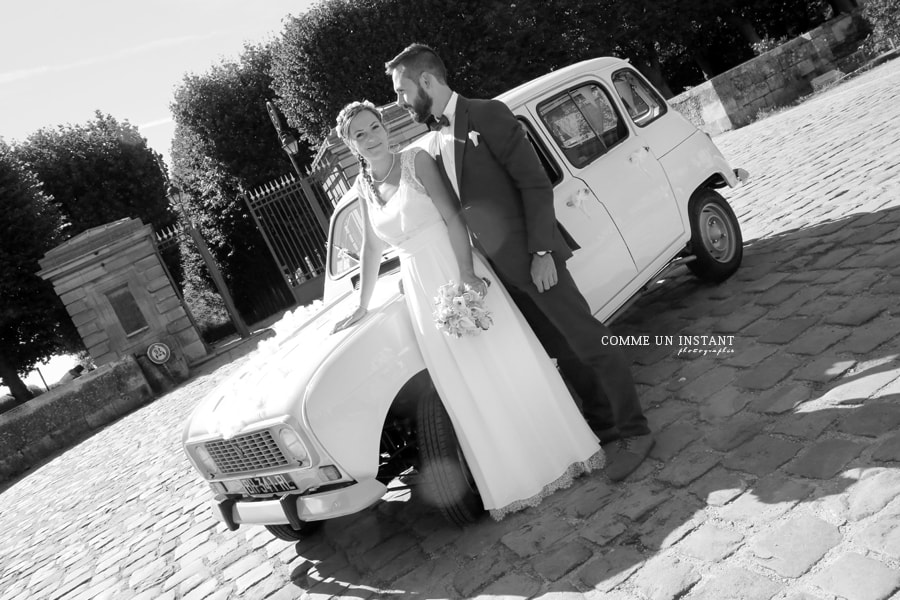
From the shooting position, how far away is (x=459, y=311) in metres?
3.31

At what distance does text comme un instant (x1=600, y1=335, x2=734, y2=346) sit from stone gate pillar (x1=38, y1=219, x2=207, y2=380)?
1318 centimetres

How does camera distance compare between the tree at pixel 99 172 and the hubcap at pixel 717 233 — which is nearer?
the hubcap at pixel 717 233

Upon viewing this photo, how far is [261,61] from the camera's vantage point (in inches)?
1155

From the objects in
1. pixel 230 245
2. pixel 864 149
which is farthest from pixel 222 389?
pixel 230 245

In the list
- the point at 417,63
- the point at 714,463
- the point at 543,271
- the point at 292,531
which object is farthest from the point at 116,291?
the point at 714,463

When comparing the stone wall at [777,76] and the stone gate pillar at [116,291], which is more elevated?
the stone gate pillar at [116,291]

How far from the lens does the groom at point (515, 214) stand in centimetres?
340

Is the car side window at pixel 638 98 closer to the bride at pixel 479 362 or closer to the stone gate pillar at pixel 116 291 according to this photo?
the bride at pixel 479 362

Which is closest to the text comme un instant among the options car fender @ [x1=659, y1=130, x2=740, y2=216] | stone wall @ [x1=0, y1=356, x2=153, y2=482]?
car fender @ [x1=659, y1=130, x2=740, y2=216]

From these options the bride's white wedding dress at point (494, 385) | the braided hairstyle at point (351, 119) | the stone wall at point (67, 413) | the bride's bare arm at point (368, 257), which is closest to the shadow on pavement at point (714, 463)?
the bride's white wedding dress at point (494, 385)

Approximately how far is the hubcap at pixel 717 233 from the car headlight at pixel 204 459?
3.93 meters

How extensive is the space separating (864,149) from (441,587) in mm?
6871

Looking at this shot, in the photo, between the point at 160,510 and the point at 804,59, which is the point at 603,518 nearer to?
the point at 160,510

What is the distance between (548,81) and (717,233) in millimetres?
1911
